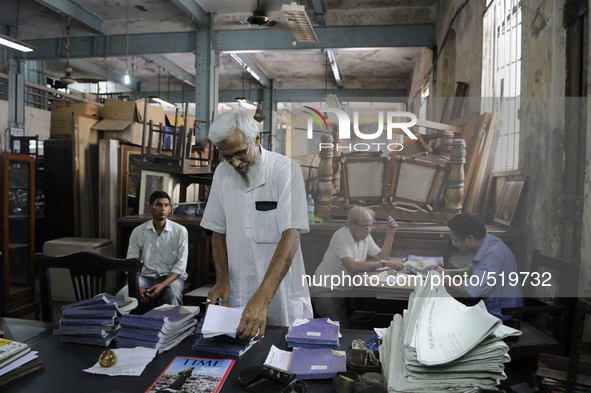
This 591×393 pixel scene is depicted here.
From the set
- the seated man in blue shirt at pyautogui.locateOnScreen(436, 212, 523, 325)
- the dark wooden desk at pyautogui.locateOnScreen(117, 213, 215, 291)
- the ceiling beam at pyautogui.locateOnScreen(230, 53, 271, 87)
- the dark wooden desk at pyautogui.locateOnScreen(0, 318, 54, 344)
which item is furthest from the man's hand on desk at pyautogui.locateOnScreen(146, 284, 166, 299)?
the ceiling beam at pyautogui.locateOnScreen(230, 53, 271, 87)

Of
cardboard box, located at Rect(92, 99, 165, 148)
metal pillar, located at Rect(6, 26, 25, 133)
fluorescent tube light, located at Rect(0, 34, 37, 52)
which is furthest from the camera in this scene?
metal pillar, located at Rect(6, 26, 25, 133)

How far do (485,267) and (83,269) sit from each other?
208cm

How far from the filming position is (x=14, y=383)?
1.26m

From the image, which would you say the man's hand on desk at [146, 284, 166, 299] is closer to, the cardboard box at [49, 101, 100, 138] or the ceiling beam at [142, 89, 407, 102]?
the cardboard box at [49, 101, 100, 138]

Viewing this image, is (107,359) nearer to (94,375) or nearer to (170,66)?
(94,375)

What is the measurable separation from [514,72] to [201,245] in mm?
3326

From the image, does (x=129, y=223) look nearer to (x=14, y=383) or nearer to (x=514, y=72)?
(x=14, y=383)

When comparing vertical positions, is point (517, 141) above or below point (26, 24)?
below

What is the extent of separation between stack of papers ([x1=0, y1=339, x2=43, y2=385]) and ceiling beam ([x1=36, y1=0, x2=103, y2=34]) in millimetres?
6744

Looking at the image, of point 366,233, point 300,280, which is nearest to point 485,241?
point 366,233

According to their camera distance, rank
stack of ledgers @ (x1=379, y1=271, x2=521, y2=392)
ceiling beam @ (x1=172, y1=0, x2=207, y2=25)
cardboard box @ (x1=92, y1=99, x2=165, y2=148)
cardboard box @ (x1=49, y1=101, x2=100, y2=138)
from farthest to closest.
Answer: cardboard box @ (x1=49, y1=101, x2=100, y2=138) < ceiling beam @ (x1=172, y1=0, x2=207, y2=25) < cardboard box @ (x1=92, y1=99, x2=165, y2=148) < stack of ledgers @ (x1=379, y1=271, x2=521, y2=392)

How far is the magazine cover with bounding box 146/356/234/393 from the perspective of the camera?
3.98 ft

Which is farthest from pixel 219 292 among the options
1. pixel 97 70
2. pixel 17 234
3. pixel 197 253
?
pixel 97 70

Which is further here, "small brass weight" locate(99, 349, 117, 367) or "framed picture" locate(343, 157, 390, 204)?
"framed picture" locate(343, 157, 390, 204)
